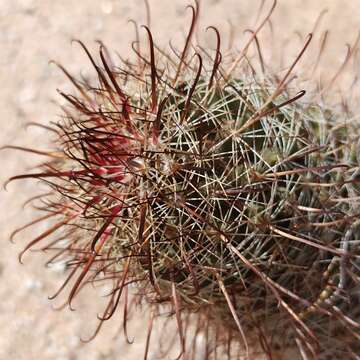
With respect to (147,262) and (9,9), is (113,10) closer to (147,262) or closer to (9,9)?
(9,9)

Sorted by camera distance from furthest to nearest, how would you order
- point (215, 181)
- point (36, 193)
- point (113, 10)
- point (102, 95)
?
point (113, 10) → point (36, 193) → point (102, 95) → point (215, 181)

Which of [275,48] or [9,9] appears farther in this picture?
[9,9]

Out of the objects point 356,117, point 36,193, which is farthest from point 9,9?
point 356,117

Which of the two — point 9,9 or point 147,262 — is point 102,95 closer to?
point 147,262

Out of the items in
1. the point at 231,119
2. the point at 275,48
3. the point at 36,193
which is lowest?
the point at 231,119

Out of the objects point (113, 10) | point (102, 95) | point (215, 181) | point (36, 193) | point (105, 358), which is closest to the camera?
point (215, 181)

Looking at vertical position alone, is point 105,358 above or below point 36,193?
below
